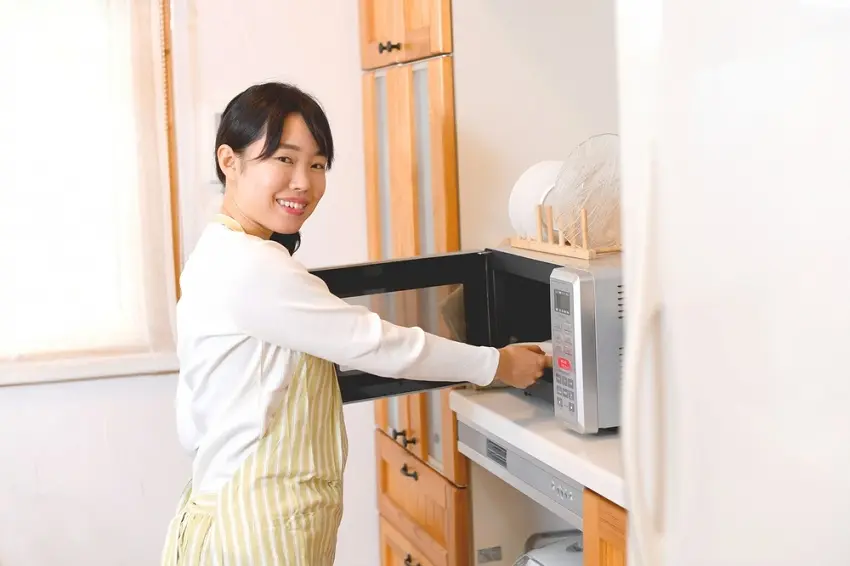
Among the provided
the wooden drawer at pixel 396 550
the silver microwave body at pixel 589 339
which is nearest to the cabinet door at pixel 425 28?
the silver microwave body at pixel 589 339

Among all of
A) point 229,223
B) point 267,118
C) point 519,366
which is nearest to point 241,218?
point 229,223

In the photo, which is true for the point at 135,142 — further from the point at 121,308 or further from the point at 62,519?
the point at 62,519

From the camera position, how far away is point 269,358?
1349mm

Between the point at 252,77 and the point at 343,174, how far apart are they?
0.31 m

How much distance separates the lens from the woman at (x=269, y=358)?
1.31 meters

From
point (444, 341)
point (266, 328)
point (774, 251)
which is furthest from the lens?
point (444, 341)

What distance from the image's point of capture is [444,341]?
142 cm

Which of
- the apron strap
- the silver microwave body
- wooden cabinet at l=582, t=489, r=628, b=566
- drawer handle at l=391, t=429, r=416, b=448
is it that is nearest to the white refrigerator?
wooden cabinet at l=582, t=489, r=628, b=566

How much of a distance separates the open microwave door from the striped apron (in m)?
0.16

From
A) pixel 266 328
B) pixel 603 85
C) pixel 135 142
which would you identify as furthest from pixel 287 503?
pixel 135 142

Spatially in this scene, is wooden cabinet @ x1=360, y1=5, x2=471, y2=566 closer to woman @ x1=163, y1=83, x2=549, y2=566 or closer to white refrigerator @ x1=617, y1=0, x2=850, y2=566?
woman @ x1=163, y1=83, x2=549, y2=566

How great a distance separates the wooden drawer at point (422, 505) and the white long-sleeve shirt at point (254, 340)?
53cm

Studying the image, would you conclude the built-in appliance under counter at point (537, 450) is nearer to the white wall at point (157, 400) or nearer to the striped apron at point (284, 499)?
the striped apron at point (284, 499)

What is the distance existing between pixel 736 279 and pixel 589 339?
57cm
